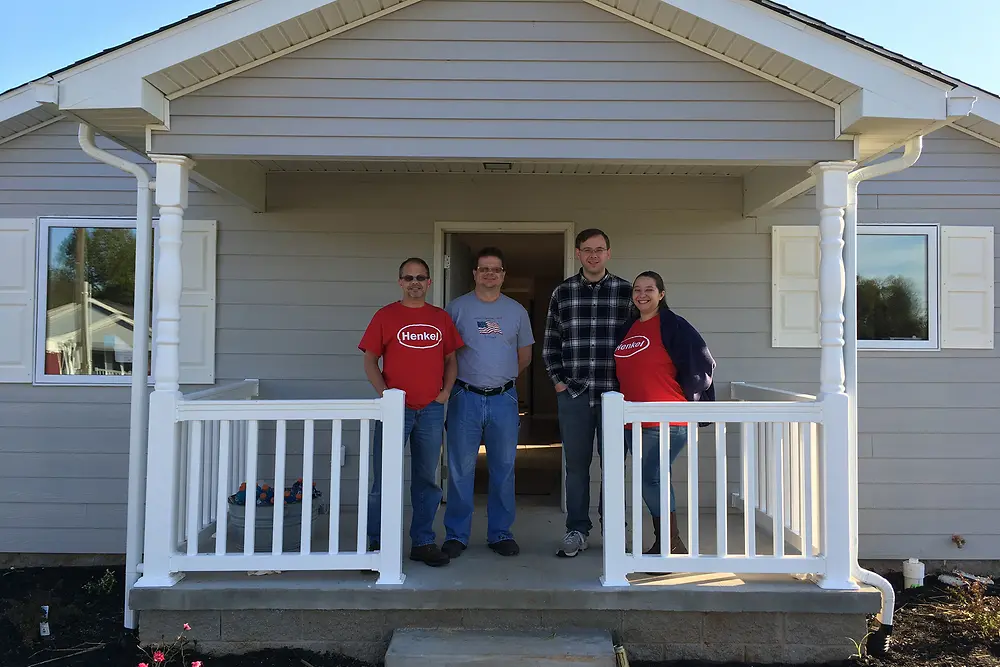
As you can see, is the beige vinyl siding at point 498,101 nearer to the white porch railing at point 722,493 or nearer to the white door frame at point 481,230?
the white porch railing at point 722,493

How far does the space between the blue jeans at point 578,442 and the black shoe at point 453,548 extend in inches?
21.8

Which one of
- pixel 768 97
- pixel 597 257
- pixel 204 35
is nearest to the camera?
pixel 204 35

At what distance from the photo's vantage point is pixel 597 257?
3396 mm

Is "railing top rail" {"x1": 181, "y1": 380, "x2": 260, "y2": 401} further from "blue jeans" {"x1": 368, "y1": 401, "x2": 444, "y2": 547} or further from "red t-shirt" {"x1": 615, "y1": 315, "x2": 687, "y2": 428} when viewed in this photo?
"red t-shirt" {"x1": 615, "y1": 315, "x2": 687, "y2": 428}

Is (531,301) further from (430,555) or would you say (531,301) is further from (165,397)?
(165,397)

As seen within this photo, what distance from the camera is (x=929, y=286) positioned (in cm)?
457

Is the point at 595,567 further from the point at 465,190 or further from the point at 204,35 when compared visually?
the point at 204,35

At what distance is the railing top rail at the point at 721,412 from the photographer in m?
3.11

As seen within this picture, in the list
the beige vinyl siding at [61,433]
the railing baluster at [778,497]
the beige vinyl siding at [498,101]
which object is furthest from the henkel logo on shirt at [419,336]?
the beige vinyl siding at [61,433]

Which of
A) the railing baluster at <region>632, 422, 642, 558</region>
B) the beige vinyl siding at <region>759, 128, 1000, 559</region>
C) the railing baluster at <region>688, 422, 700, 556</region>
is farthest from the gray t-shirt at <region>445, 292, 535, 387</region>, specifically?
the beige vinyl siding at <region>759, 128, 1000, 559</region>

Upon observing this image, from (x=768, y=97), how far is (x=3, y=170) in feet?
15.2

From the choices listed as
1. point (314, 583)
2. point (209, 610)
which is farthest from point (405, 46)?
point (209, 610)

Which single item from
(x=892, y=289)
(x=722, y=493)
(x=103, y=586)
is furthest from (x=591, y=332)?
(x=103, y=586)

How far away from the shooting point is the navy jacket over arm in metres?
3.18
